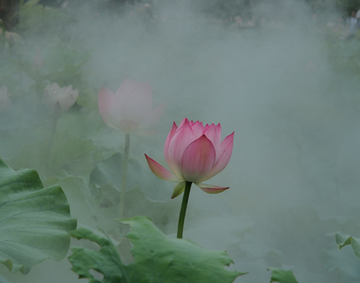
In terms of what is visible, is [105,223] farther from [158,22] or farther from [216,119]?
[158,22]

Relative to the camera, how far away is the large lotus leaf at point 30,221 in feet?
1.60

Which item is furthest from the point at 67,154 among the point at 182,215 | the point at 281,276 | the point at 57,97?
the point at 281,276

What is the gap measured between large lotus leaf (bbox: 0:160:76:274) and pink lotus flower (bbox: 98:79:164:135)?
211mm

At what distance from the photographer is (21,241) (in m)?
0.50

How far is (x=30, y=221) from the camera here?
0.52 meters

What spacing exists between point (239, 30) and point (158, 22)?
672 millimetres

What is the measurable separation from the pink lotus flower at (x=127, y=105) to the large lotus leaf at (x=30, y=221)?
21 centimetres

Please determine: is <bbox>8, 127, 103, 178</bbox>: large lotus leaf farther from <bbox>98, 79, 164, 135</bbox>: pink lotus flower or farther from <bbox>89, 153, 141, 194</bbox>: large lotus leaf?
<bbox>98, 79, 164, 135</bbox>: pink lotus flower

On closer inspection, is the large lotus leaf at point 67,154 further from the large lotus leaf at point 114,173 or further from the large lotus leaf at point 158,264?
the large lotus leaf at point 158,264

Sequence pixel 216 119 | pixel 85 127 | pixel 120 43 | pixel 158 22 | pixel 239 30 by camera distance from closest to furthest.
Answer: pixel 85 127 → pixel 216 119 → pixel 120 43 → pixel 158 22 → pixel 239 30

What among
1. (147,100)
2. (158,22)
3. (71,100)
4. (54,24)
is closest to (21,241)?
(147,100)

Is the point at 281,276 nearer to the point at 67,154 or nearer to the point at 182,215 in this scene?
the point at 182,215

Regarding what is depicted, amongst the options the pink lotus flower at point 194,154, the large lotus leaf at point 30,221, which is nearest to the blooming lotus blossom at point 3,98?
the large lotus leaf at point 30,221

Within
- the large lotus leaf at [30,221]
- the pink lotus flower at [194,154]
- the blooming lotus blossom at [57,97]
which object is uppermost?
the blooming lotus blossom at [57,97]
